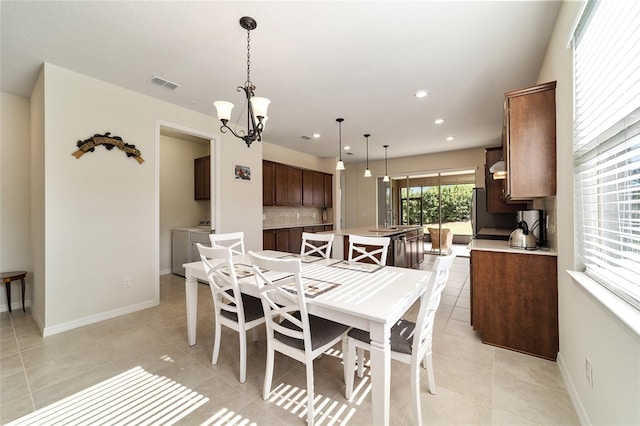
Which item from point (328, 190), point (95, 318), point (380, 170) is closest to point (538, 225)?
point (95, 318)

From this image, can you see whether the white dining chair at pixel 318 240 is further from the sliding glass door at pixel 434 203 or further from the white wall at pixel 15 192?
the sliding glass door at pixel 434 203

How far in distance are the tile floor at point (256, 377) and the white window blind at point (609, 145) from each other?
923 millimetres

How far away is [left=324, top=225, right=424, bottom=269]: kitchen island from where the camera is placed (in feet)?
13.4

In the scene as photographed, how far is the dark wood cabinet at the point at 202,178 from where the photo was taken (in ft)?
16.6

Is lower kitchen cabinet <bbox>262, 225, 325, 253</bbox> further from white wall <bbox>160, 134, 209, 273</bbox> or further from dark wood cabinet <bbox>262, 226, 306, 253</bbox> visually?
white wall <bbox>160, 134, 209, 273</bbox>

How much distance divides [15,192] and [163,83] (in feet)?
7.97

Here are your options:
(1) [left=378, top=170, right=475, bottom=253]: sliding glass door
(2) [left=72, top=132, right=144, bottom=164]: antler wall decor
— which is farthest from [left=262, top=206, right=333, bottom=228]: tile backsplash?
(2) [left=72, top=132, right=144, bottom=164]: antler wall decor

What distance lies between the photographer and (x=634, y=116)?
107cm

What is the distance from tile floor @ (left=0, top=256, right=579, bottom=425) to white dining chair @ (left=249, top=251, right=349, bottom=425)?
21cm

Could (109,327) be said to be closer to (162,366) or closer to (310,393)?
(162,366)

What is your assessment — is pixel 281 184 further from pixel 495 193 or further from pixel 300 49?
pixel 495 193

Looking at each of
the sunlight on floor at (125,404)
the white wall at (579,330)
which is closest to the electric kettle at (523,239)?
the white wall at (579,330)

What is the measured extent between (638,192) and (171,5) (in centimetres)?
291

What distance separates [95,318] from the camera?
2.91 m
